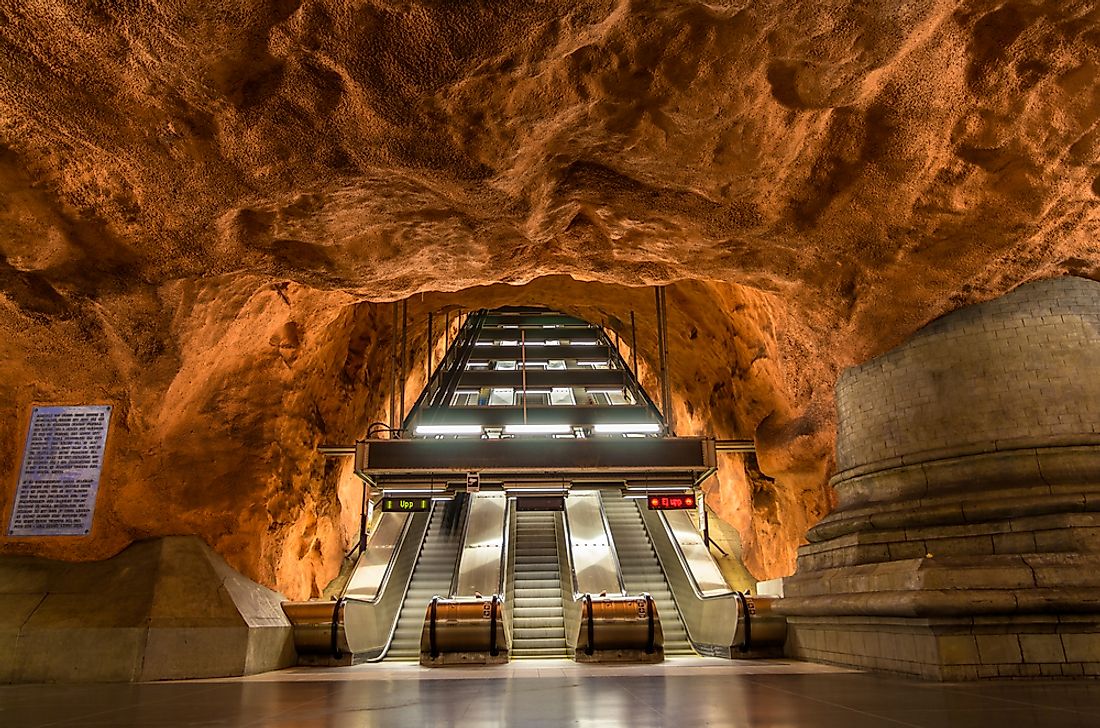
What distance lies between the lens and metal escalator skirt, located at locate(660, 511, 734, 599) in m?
9.42

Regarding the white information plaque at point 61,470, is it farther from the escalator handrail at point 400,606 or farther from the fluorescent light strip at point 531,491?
the fluorescent light strip at point 531,491

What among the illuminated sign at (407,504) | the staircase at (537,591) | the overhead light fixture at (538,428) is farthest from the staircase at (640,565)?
the illuminated sign at (407,504)

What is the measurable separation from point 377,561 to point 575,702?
771 cm

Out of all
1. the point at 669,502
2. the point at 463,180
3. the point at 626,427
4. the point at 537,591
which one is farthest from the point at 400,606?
Answer: the point at 463,180

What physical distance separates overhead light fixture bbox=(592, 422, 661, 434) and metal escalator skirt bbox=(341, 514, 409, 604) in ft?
12.9

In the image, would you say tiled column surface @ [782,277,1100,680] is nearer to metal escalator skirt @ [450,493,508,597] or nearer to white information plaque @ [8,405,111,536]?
metal escalator skirt @ [450,493,508,597]

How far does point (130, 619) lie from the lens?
19.5ft

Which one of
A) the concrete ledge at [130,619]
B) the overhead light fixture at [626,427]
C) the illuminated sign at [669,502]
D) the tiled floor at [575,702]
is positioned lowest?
the tiled floor at [575,702]

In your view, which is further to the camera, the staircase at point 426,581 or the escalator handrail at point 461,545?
the escalator handrail at point 461,545

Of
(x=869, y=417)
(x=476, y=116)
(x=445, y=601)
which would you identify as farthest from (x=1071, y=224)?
(x=445, y=601)

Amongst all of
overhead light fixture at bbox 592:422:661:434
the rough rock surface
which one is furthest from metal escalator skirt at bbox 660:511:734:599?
the rough rock surface

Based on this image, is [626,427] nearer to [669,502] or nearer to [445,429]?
[445,429]

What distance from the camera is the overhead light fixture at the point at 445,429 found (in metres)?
13.0

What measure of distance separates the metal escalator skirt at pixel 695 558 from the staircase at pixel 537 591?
196 centimetres
